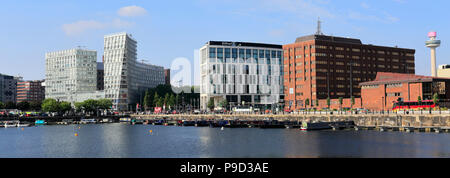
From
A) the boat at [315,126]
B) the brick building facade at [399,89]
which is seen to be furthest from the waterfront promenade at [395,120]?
the brick building facade at [399,89]

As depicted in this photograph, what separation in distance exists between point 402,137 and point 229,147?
140ft

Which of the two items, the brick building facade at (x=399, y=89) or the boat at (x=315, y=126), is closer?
the boat at (x=315, y=126)

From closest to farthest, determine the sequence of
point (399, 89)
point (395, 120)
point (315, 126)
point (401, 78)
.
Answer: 1. point (395, 120)
2. point (315, 126)
3. point (399, 89)
4. point (401, 78)

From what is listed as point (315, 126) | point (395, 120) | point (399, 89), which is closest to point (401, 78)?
point (399, 89)

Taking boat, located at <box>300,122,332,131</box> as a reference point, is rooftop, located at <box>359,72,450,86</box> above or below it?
above

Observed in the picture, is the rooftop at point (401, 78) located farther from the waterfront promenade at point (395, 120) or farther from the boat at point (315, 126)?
the boat at point (315, 126)

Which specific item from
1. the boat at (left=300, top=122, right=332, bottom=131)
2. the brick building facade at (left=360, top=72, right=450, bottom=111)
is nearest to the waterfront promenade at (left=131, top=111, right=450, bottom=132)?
the boat at (left=300, top=122, right=332, bottom=131)

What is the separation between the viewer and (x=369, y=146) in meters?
86.2

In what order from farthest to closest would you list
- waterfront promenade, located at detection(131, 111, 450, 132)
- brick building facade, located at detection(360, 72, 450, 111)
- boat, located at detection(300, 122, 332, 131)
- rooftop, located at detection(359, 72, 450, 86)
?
rooftop, located at detection(359, 72, 450, 86), brick building facade, located at detection(360, 72, 450, 111), boat, located at detection(300, 122, 332, 131), waterfront promenade, located at detection(131, 111, 450, 132)

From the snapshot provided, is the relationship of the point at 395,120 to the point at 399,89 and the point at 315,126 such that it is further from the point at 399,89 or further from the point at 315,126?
the point at 399,89

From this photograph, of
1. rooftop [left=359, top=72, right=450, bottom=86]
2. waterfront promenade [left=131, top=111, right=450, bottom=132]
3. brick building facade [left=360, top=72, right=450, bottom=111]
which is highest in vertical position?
rooftop [left=359, top=72, right=450, bottom=86]

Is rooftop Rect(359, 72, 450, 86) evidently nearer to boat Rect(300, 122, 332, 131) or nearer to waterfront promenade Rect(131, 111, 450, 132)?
waterfront promenade Rect(131, 111, 450, 132)
